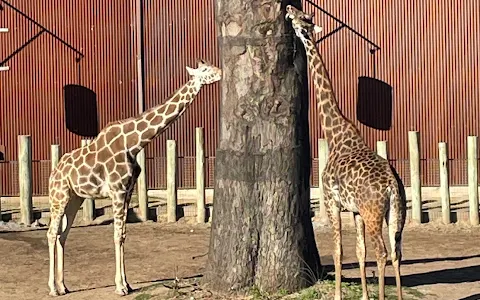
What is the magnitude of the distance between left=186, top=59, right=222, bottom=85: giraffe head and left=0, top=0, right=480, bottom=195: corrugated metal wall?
749 cm

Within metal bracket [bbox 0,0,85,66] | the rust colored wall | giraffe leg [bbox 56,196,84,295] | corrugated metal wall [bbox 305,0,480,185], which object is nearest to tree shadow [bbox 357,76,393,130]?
corrugated metal wall [bbox 305,0,480,185]

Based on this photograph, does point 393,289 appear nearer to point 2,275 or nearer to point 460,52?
point 2,275

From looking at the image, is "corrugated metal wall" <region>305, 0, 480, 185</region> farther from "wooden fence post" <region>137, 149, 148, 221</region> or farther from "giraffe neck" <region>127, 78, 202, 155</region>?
"giraffe neck" <region>127, 78, 202, 155</region>

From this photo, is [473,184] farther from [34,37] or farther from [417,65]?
[34,37]

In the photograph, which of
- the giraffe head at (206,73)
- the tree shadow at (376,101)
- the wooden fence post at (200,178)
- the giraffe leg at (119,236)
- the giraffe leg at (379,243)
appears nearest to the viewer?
the giraffe leg at (379,243)

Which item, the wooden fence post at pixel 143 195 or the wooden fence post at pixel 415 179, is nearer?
the wooden fence post at pixel 415 179

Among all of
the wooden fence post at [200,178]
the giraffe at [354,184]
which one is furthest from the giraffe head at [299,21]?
the wooden fence post at [200,178]

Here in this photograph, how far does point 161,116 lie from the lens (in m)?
10.0

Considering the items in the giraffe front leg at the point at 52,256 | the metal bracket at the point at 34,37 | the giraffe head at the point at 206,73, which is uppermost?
the metal bracket at the point at 34,37

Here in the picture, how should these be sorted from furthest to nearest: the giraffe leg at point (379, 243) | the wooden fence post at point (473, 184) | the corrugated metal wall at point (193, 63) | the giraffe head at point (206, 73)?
the corrugated metal wall at point (193, 63) → the wooden fence post at point (473, 184) → the giraffe head at point (206, 73) → the giraffe leg at point (379, 243)

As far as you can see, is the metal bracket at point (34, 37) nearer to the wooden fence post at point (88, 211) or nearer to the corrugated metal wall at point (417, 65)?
the wooden fence post at point (88, 211)

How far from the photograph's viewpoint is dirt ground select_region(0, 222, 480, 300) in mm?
10008

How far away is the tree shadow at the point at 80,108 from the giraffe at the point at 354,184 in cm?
888

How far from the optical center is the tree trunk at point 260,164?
9.02m
